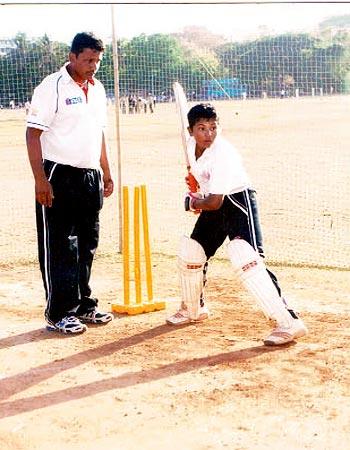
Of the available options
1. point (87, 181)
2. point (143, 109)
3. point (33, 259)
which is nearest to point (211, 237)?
point (87, 181)

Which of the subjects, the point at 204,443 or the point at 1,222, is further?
the point at 1,222

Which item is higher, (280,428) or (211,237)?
(211,237)

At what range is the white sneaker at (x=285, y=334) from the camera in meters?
6.11

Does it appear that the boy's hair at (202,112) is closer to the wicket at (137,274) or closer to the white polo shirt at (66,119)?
the white polo shirt at (66,119)

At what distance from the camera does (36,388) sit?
5.44m

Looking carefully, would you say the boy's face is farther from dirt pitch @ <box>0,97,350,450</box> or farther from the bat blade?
dirt pitch @ <box>0,97,350,450</box>

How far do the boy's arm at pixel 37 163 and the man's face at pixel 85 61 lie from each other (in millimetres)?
538

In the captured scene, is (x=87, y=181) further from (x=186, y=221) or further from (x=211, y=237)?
(x=186, y=221)

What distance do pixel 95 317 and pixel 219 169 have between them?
1.71m

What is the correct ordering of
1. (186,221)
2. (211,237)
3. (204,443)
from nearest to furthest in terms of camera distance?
(204,443) < (211,237) < (186,221)

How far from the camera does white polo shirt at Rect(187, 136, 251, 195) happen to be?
20.0ft

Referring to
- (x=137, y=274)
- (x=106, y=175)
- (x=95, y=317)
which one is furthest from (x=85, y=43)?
(x=95, y=317)

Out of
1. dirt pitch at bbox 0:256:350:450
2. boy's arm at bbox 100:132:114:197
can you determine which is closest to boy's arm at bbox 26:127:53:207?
boy's arm at bbox 100:132:114:197

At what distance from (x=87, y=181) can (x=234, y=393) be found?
219 centimetres
